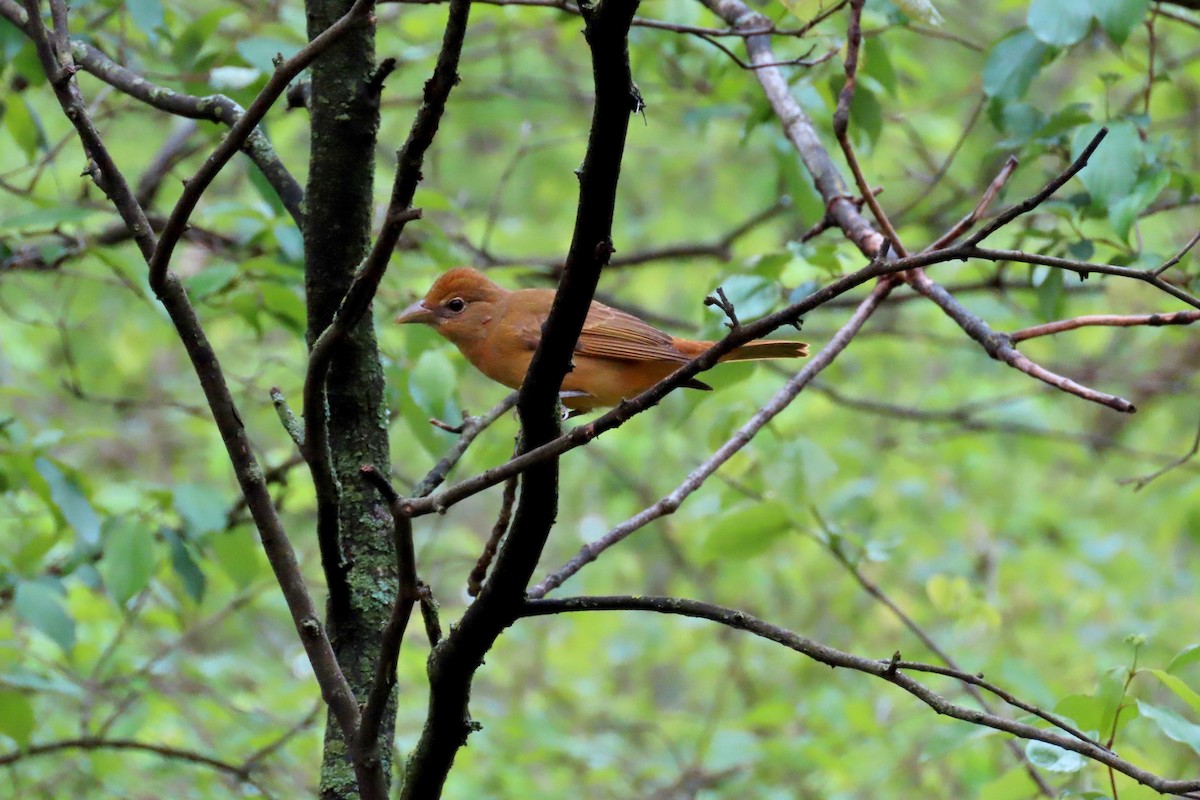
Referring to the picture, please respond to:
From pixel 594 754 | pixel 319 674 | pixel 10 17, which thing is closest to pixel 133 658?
pixel 594 754

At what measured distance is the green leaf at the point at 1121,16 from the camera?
301 centimetres

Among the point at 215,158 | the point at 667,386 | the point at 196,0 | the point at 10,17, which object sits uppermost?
the point at 196,0

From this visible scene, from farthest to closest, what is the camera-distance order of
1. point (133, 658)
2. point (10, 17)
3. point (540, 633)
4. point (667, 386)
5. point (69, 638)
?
point (540, 633) < point (133, 658) < point (69, 638) < point (10, 17) < point (667, 386)

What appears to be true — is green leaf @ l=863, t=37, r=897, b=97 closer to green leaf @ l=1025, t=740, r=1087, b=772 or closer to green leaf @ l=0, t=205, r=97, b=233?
green leaf @ l=1025, t=740, r=1087, b=772

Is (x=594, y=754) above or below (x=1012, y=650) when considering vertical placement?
below

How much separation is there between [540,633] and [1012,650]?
4.05 m

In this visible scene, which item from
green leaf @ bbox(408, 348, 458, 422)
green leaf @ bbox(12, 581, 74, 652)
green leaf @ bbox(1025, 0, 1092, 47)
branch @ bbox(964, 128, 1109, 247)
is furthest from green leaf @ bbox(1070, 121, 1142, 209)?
green leaf @ bbox(12, 581, 74, 652)

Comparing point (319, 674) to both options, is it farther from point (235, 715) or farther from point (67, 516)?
point (235, 715)

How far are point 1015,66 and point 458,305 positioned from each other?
193 centimetres

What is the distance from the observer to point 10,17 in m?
2.75

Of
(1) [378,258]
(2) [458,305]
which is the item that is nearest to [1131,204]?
(2) [458,305]

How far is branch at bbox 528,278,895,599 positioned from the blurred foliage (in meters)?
0.40

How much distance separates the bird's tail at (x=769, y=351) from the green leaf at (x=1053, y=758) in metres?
1.41

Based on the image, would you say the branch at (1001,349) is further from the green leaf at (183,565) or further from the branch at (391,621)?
the green leaf at (183,565)
